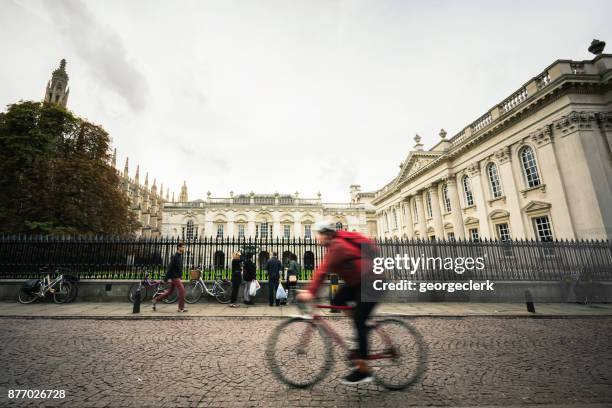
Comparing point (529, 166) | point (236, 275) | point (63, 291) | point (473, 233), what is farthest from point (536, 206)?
point (63, 291)

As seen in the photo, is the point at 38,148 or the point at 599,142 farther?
the point at 38,148

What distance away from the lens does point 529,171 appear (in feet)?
50.4

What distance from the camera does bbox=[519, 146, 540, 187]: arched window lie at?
48.9 feet

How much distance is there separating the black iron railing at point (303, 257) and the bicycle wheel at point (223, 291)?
0.33 metres

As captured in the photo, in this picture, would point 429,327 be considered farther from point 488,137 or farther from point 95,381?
point 488,137

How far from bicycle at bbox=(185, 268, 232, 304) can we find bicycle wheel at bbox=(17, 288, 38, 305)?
4.84 m

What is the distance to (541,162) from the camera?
46.5 ft

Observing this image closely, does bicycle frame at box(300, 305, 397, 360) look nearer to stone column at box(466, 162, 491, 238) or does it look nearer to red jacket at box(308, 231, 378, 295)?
red jacket at box(308, 231, 378, 295)

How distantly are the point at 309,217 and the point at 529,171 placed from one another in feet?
94.2

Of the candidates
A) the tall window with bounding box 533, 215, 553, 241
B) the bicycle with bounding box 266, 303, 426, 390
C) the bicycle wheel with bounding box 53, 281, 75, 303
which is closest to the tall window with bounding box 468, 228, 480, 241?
the tall window with bounding box 533, 215, 553, 241

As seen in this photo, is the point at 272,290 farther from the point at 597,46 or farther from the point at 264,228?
the point at 264,228

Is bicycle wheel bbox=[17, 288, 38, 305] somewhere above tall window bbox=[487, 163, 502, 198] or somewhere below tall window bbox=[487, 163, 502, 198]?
below

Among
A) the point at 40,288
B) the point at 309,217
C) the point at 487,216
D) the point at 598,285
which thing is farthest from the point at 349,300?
the point at 309,217

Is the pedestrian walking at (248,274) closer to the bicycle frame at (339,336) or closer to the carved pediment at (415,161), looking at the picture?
the bicycle frame at (339,336)
